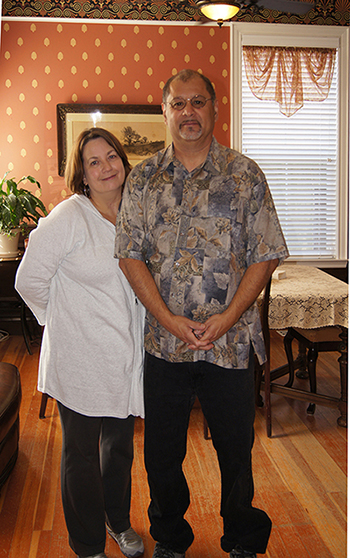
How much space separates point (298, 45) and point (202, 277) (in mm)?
4488

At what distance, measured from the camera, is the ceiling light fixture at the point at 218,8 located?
9.55 ft

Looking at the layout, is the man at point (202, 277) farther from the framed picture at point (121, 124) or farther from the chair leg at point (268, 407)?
the framed picture at point (121, 124)

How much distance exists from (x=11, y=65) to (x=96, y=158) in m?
4.00

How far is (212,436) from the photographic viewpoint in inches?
68.9

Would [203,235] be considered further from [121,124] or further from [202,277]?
[121,124]

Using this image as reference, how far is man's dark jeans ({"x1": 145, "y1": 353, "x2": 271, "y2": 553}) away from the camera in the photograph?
66.6 inches

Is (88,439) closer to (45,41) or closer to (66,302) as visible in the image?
(66,302)

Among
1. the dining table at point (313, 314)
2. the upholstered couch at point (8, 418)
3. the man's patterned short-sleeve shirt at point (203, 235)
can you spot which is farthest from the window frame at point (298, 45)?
the man's patterned short-sleeve shirt at point (203, 235)

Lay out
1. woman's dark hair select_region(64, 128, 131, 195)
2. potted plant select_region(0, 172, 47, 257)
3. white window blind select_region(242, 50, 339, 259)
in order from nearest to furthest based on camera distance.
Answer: woman's dark hair select_region(64, 128, 131, 195), potted plant select_region(0, 172, 47, 257), white window blind select_region(242, 50, 339, 259)

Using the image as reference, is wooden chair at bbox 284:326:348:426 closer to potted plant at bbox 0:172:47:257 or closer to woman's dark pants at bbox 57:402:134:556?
woman's dark pants at bbox 57:402:134:556

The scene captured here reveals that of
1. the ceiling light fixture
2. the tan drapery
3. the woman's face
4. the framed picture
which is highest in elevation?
the tan drapery

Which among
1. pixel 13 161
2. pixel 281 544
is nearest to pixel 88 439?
pixel 281 544

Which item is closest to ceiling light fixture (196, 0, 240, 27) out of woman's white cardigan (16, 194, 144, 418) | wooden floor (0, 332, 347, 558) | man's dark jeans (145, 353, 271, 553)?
woman's white cardigan (16, 194, 144, 418)

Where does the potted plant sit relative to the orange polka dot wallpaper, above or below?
below
